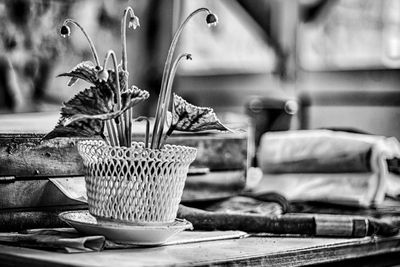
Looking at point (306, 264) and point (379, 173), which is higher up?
point (379, 173)

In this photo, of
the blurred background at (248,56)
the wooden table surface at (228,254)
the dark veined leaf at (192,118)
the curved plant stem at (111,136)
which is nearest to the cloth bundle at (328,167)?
the wooden table surface at (228,254)

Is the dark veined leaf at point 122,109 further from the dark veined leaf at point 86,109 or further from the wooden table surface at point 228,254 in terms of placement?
the wooden table surface at point 228,254

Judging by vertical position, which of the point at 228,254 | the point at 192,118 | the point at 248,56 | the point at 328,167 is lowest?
the point at 228,254

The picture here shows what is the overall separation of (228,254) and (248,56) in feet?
11.0

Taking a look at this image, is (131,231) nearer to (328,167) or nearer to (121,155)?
(121,155)

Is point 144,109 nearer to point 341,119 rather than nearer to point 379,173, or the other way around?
point 341,119

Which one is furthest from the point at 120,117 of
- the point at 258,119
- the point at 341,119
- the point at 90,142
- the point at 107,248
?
the point at 341,119

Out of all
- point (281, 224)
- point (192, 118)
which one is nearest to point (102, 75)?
point (192, 118)

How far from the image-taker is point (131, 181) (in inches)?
59.3

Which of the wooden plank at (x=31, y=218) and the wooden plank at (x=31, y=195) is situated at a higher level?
the wooden plank at (x=31, y=195)

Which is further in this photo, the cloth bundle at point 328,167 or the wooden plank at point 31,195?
the cloth bundle at point 328,167

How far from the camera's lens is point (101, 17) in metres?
4.95

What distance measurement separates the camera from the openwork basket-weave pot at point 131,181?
4.94 feet

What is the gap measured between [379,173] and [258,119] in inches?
63.7
